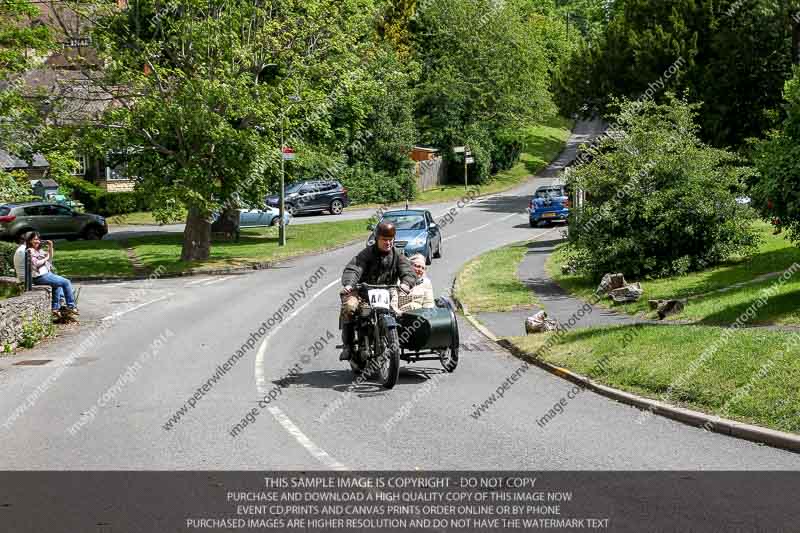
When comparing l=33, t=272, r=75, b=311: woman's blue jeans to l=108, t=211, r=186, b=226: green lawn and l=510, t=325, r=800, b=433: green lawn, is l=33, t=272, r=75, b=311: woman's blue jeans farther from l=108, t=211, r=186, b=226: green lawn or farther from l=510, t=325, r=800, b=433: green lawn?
l=108, t=211, r=186, b=226: green lawn

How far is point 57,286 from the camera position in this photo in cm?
2039

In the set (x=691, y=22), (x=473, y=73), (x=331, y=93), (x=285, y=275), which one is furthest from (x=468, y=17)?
(x=285, y=275)

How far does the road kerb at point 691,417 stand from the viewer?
353 inches

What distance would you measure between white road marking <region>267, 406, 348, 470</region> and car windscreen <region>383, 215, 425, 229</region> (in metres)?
21.0

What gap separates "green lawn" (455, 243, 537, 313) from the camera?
2136 cm

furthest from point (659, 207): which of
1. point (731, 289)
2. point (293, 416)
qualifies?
point (293, 416)

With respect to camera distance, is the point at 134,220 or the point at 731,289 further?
the point at 134,220

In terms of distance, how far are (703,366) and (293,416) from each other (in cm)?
493

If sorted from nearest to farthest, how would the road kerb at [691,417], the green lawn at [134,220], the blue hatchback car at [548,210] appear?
the road kerb at [691,417] < the blue hatchback car at [548,210] < the green lawn at [134,220]

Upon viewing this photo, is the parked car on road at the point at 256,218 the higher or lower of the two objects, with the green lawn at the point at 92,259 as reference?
higher

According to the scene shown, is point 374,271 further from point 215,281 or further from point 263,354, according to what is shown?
point 215,281

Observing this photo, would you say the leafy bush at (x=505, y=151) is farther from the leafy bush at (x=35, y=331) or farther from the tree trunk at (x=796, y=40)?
the leafy bush at (x=35, y=331)

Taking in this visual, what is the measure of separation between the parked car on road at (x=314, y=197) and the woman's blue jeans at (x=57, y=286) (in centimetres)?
3101

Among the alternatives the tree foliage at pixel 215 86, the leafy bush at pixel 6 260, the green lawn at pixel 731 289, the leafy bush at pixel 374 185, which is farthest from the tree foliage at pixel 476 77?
the leafy bush at pixel 6 260
